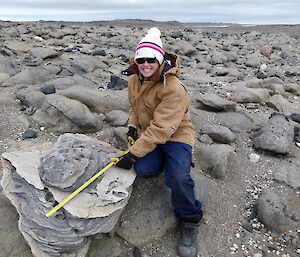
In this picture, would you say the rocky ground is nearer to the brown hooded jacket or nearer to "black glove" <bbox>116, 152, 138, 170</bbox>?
"black glove" <bbox>116, 152, 138, 170</bbox>

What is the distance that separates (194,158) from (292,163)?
1.82 metres

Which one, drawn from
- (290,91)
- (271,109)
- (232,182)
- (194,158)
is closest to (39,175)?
(194,158)

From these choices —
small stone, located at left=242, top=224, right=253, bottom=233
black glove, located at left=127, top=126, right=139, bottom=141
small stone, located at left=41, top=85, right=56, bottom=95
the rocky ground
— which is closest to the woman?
the rocky ground

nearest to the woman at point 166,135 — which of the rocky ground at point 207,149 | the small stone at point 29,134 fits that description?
the rocky ground at point 207,149

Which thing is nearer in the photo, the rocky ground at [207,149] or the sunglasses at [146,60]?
the sunglasses at [146,60]

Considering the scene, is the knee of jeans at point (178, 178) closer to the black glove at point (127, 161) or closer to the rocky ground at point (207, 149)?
the black glove at point (127, 161)

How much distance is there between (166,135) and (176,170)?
463 mm

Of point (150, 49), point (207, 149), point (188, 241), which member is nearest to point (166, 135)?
point (150, 49)

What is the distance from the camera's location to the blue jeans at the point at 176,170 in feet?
13.5

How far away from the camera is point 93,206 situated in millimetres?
3693

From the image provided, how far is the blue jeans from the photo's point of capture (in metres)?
4.11

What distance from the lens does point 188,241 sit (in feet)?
13.9

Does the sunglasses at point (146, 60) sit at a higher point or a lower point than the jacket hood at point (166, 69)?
higher

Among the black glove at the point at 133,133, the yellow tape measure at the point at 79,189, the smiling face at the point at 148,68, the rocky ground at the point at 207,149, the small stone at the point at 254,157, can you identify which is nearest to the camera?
the yellow tape measure at the point at 79,189
